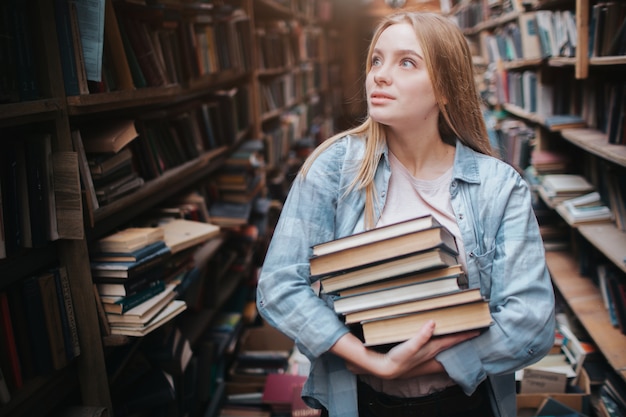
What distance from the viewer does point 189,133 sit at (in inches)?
92.1

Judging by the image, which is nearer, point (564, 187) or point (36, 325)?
point (36, 325)

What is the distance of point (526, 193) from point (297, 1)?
4.98 metres

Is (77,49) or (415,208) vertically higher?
(77,49)

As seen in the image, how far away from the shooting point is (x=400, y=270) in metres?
0.99

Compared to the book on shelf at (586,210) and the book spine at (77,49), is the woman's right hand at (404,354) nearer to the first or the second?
the book spine at (77,49)

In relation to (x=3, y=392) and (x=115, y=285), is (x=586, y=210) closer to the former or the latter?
(x=115, y=285)

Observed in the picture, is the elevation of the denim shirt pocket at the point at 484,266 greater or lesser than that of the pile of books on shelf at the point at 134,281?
greater

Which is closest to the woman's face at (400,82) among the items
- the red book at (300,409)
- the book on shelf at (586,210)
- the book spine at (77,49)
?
the book spine at (77,49)

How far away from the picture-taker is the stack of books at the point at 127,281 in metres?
1.54

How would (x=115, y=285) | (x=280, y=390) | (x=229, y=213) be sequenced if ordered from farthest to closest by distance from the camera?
(x=229, y=213), (x=280, y=390), (x=115, y=285)

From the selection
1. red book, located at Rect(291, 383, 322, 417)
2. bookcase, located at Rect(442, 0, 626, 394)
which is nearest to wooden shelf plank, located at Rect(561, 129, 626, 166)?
bookcase, located at Rect(442, 0, 626, 394)

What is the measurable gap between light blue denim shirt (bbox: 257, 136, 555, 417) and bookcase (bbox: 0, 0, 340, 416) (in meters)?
0.63

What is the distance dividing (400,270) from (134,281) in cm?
93

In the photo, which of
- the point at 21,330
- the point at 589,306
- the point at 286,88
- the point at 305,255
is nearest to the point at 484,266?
the point at 305,255
